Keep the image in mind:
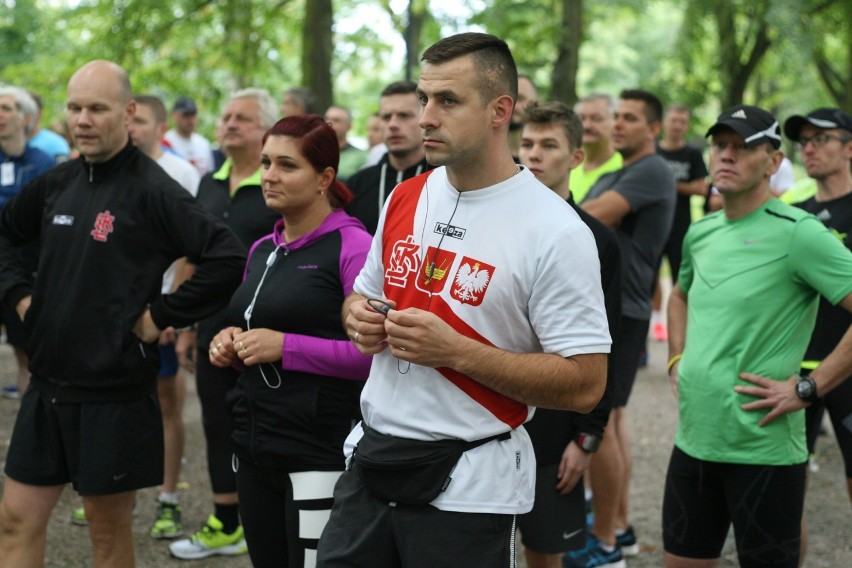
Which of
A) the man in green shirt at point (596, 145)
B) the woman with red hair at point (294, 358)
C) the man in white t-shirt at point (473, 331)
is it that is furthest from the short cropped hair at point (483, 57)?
the man in green shirt at point (596, 145)

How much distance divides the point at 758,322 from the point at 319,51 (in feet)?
34.1

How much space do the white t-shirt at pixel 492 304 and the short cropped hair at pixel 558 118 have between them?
1.80m

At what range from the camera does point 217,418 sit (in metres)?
5.80

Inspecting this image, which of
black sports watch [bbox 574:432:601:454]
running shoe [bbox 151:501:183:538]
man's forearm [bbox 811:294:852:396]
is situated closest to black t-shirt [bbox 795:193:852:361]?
man's forearm [bbox 811:294:852:396]

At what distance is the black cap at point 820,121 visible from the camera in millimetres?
5227

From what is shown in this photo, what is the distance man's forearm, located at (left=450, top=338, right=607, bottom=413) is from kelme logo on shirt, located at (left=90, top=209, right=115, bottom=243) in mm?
2028

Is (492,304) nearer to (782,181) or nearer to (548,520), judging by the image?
(548,520)

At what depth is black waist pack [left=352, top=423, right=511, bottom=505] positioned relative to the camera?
2.91 metres

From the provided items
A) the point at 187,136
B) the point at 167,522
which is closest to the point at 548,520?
the point at 167,522

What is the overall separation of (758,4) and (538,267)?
56.8 feet

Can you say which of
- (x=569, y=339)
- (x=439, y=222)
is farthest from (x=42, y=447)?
(x=569, y=339)

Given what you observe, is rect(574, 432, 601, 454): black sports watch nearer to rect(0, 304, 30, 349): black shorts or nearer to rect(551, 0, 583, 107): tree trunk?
rect(0, 304, 30, 349): black shorts

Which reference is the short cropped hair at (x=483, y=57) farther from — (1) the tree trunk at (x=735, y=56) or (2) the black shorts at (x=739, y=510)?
(1) the tree trunk at (x=735, y=56)

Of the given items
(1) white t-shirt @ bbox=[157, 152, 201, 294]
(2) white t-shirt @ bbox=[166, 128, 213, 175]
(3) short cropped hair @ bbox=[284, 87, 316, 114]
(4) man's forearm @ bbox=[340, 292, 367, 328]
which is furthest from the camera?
(2) white t-shirt @ bbox=[166, 128, 213, 175]
